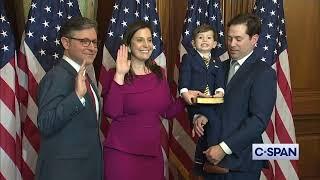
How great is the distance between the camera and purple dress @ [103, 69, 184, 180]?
2.18 metres

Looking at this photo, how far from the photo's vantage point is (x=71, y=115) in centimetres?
185

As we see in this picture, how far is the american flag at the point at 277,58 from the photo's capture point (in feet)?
10.0

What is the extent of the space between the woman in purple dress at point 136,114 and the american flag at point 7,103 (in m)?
0.77

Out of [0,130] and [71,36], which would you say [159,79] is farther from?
[0,130]

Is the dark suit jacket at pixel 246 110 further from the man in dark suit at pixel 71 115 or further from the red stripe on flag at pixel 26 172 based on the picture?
the red stripe on flag at pixel 26 172

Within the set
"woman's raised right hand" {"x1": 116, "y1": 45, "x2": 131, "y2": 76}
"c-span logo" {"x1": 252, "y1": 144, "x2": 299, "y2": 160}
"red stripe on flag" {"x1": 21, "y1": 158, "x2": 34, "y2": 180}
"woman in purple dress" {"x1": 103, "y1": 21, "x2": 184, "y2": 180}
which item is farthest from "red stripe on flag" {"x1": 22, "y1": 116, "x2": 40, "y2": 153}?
"c-span logo" {"x1": 252, "y1": 144, "x2": 299, "y2": 160}

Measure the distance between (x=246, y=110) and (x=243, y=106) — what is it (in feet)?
0.09

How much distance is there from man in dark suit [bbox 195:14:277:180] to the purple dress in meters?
0.34

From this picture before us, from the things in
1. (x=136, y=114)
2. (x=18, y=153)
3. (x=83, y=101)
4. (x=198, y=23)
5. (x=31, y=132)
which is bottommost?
(x=18, y=153)

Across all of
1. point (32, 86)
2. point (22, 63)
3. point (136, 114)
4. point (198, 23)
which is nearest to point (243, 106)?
point (136, 114)

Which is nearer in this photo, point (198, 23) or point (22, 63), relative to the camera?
point (22, 63)

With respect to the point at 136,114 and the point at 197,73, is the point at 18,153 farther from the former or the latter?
the point at 197,73

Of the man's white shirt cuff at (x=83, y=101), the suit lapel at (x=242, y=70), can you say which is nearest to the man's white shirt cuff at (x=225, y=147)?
the suit lapel at (x=242, y=70)

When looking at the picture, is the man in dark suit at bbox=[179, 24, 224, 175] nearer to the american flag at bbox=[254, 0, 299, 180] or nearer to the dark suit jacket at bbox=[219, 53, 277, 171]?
the dark suit jacket at bbox=[219, 53, 277, 171]
